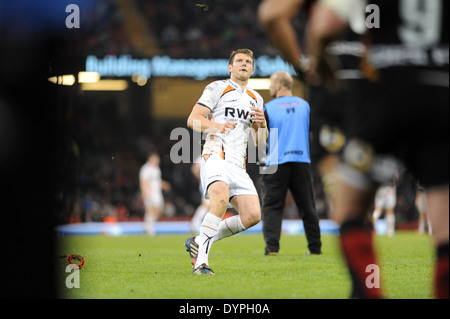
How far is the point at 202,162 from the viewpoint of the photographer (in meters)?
6.96

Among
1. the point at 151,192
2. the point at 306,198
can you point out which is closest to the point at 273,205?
the point at 306,198

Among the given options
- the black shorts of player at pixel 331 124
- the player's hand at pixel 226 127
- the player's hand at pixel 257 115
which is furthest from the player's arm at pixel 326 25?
the player's hand at pixel 257 115

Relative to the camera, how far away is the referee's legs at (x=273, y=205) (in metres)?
9.52

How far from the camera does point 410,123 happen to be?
131 inches

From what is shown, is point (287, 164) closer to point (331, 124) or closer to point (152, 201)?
point (331, 124)

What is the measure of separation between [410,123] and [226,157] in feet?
12.1

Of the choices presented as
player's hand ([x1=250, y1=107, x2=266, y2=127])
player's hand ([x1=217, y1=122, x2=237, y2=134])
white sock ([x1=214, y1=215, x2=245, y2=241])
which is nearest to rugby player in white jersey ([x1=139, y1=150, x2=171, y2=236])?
white sock ([x1=214, y1=215, x2=245, y2=241])

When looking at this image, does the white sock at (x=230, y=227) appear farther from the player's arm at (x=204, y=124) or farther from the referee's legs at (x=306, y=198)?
the referee's legs at (x=306, y=198)
